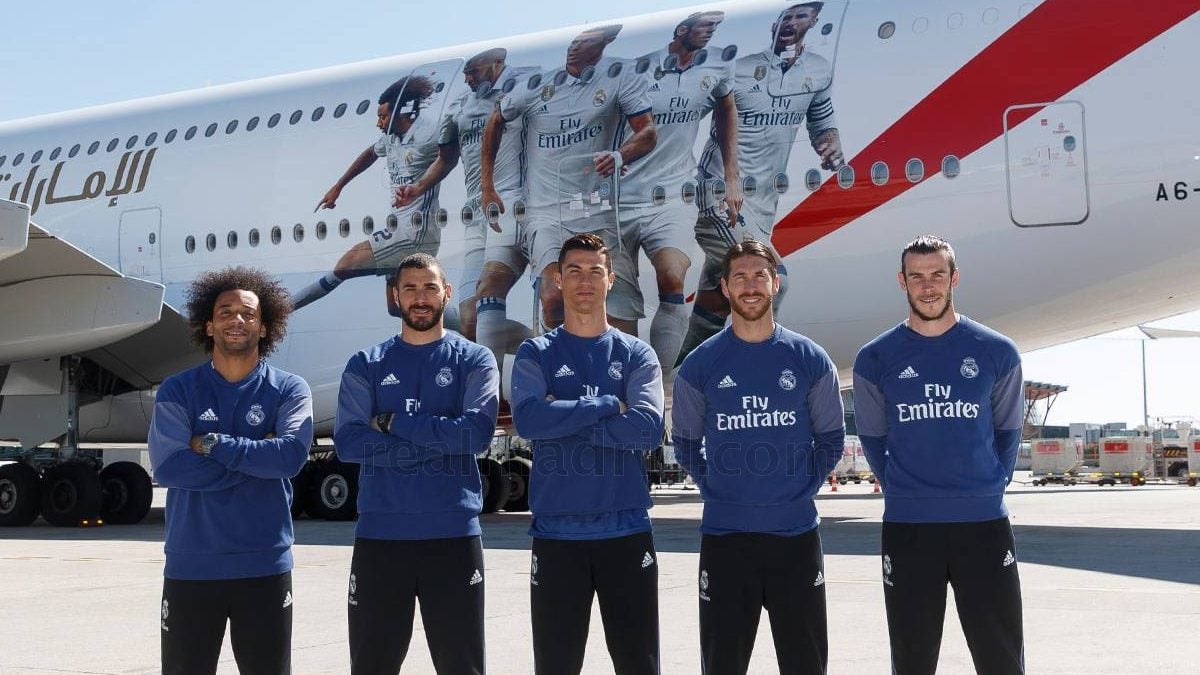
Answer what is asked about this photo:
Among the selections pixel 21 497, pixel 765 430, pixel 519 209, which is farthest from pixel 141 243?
pixel 765 430

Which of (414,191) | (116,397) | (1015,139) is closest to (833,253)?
(1015,139)

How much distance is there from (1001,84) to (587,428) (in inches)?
287

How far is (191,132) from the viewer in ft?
49.8

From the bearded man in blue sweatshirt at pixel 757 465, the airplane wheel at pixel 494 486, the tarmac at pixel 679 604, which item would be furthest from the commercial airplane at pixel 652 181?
the bearded man in blue sweatshirt at pixel 757 465

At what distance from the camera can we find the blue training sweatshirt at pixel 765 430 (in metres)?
4.39

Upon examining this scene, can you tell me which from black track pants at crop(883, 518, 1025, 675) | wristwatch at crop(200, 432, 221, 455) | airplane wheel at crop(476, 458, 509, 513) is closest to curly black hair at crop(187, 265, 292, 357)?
wristwatch at crop(200, 432, 221, 455)

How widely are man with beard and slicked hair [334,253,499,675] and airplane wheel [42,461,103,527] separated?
38.2 feet

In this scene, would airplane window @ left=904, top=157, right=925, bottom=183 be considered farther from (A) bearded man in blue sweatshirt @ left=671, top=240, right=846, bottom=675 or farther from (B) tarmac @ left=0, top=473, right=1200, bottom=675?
(A) bearded man in blue sweatshirt @ left=671, top=240, right=846, bottom=675

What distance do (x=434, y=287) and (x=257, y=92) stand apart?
11250 mm

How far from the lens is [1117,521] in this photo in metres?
13.6

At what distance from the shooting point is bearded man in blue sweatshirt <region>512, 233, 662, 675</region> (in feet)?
14.4

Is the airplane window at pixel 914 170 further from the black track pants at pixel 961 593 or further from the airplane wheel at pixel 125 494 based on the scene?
the airplane wheel at pixel 125 494

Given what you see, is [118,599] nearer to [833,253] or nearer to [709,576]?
[709,576]

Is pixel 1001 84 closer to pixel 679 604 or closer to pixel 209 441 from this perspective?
pixel 679 604
